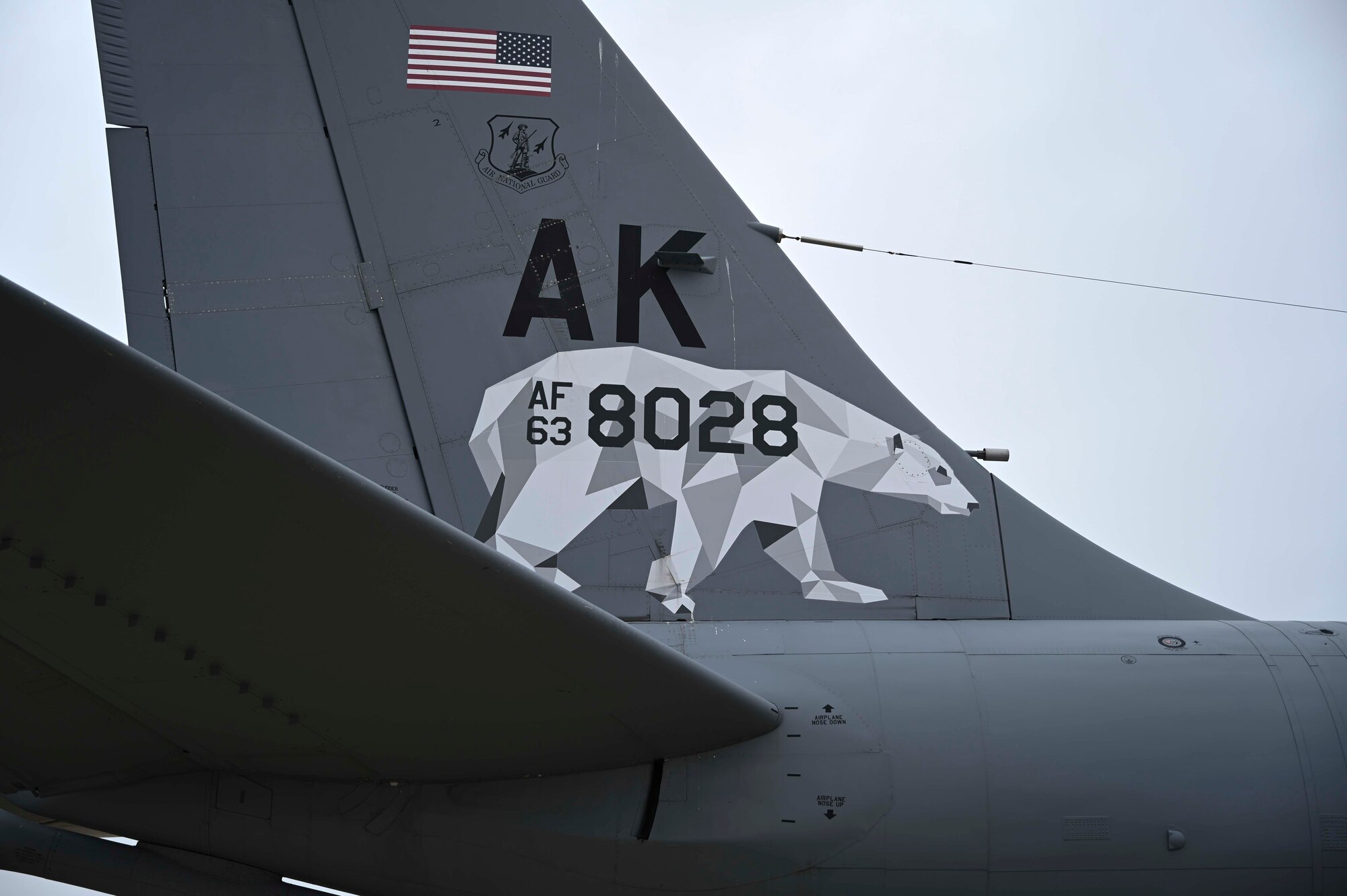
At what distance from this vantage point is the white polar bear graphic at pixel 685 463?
423 cm

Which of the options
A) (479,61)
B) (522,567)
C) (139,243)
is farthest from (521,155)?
(522,567)

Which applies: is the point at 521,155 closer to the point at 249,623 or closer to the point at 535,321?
the point at 535,321

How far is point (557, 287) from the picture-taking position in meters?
4.58

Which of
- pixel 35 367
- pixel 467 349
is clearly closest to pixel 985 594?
pixel 467 349

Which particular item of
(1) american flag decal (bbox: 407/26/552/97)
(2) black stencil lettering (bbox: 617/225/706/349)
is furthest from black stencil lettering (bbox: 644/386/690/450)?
(1) american flag decal (bbox: 407/26/552/97)

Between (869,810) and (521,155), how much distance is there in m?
3.16

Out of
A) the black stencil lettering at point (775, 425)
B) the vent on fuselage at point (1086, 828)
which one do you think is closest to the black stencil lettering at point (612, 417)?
the black stencil lettering at point (775, 425)

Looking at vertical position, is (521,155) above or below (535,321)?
above

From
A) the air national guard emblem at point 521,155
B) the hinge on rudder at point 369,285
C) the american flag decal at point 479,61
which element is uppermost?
the american flag decal at point 479,61

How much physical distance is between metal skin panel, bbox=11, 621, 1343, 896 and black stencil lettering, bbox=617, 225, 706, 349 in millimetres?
1580

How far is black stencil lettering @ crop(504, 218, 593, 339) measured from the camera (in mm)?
4520

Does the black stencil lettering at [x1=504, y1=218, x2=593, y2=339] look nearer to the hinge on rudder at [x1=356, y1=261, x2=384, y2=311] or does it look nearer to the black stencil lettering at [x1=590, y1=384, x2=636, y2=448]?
the black stencil lettering at [x1=590, y1=384, x2=636, y2=448]

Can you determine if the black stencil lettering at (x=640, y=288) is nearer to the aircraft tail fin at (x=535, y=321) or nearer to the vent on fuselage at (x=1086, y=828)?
the aircraft tail fin at (x=535, y=321)

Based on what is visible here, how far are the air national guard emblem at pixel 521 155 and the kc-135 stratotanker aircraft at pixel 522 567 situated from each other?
0.02m
